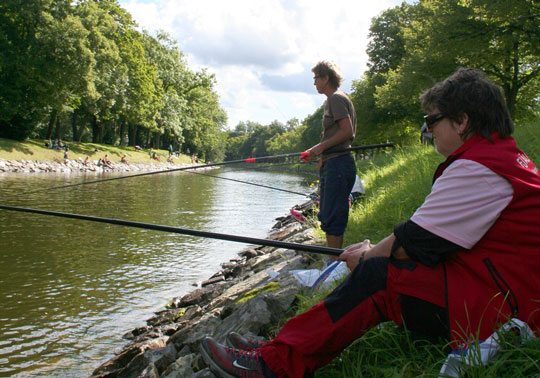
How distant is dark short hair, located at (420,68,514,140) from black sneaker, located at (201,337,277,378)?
1.49 m

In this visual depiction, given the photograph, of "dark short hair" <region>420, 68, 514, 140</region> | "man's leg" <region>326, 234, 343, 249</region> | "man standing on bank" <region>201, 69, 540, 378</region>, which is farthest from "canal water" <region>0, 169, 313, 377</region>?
"dark short hair" <region>420, 68, 514, 140</region>

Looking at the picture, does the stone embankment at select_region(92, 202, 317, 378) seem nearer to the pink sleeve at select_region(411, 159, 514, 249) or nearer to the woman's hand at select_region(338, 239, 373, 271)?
the woman's hand at select_region(338, 239, 373, 271)

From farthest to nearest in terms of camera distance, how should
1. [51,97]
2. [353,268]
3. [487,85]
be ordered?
1. [51,97]
2. [353,268]
3. [487,85]

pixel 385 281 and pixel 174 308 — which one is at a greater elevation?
pixel 385 281

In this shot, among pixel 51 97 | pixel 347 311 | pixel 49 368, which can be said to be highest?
pixel 51 97

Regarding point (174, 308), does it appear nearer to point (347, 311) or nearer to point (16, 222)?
point (347, 311)

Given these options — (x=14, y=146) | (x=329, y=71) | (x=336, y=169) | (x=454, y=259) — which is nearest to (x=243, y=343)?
(x=454, y=259)

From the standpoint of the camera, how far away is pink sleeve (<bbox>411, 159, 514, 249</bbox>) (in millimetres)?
1863

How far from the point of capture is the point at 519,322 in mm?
1859

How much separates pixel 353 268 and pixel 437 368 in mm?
610

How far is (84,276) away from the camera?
24.0 ft

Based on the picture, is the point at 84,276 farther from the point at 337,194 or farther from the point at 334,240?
the point at 337,194

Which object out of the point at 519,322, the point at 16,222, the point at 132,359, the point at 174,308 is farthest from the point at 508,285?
the point at 16,222

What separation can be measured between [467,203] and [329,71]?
3017mm
